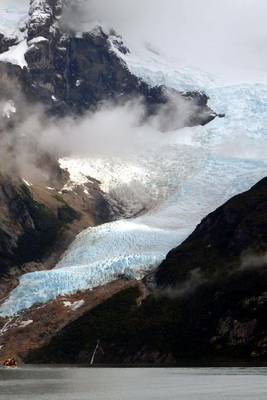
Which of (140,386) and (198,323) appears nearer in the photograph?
(140,386)

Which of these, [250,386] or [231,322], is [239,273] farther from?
[250,386]

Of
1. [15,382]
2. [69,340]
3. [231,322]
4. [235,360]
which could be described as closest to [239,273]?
[231,322]

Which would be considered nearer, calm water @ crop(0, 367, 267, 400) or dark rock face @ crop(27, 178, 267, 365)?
calm water @ crop(0, 367, 267, 400)

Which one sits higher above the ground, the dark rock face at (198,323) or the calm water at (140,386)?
the calm water at (140,386)

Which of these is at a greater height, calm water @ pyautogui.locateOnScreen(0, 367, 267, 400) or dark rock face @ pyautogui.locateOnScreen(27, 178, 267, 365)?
calm water @ pyautogui.locateOnScreen(0, 367, 267, 400)
